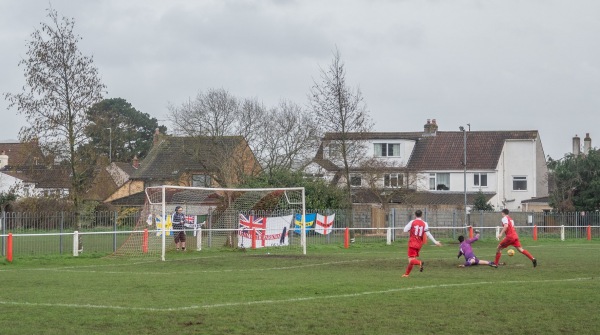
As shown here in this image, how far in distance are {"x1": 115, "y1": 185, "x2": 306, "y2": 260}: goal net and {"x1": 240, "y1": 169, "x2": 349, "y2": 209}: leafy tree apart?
9733 millimetres

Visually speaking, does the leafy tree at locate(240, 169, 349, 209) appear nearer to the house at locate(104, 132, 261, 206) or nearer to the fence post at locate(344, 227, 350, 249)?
the house at locate(104, 132, 261, 206)

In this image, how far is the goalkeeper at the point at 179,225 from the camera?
35219 millimetres

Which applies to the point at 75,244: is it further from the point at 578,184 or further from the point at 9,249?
the point at 578,184

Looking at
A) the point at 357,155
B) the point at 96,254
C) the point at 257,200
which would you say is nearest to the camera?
the point at 96,254

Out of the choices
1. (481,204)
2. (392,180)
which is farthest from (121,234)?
(481,204)

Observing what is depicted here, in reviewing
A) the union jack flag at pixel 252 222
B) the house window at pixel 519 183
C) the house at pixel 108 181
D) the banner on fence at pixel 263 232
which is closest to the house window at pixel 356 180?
the house at pixel 108 181

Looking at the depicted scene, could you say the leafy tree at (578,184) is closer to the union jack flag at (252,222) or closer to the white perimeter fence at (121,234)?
the white perimeter fence at (121,234)

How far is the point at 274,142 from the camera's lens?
2687 inches

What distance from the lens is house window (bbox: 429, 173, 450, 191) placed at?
262ft

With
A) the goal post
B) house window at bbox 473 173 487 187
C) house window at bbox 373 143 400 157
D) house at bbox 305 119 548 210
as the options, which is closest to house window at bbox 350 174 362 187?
house at bbox 305 119 548 210

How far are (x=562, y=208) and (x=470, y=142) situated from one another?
16.9 metres

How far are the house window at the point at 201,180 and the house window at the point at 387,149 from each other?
16.6 metres

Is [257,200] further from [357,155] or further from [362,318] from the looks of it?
[362,318]

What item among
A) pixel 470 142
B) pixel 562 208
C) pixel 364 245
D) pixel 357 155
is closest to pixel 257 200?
pixel 364 245
